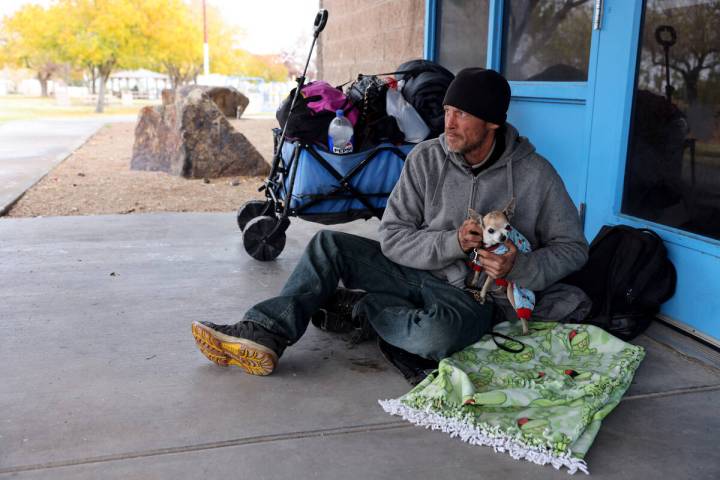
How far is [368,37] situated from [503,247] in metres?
5.43

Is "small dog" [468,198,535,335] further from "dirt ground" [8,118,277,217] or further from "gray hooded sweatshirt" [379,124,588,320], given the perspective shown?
"dirt ground" [8,118,277,217]

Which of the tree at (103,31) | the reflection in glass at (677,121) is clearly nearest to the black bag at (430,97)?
the reflection in glass at (677,121)

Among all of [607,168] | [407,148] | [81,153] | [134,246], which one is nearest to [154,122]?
[81,153]

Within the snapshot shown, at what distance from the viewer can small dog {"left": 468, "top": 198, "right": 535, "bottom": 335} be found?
281cm

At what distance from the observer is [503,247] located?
9.30ft

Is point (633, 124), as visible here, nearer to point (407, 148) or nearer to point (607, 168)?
point (607, 168)

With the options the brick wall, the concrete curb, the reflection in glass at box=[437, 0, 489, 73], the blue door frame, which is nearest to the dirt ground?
the concrete curb

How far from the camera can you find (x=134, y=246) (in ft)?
17.3

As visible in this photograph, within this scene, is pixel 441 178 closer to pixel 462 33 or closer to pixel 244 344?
pixel 244 344

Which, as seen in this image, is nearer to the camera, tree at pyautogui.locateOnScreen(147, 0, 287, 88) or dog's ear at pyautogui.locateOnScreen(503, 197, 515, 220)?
dog's ear at pyautogui.locateOnScreen(503, 197, 515, 220)

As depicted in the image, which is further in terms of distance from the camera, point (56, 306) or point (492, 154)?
point (56, 306)

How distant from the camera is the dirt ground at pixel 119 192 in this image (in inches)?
277

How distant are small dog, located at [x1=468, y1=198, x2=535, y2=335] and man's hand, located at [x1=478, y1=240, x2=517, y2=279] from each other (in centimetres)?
2

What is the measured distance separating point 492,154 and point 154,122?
27.8ft
